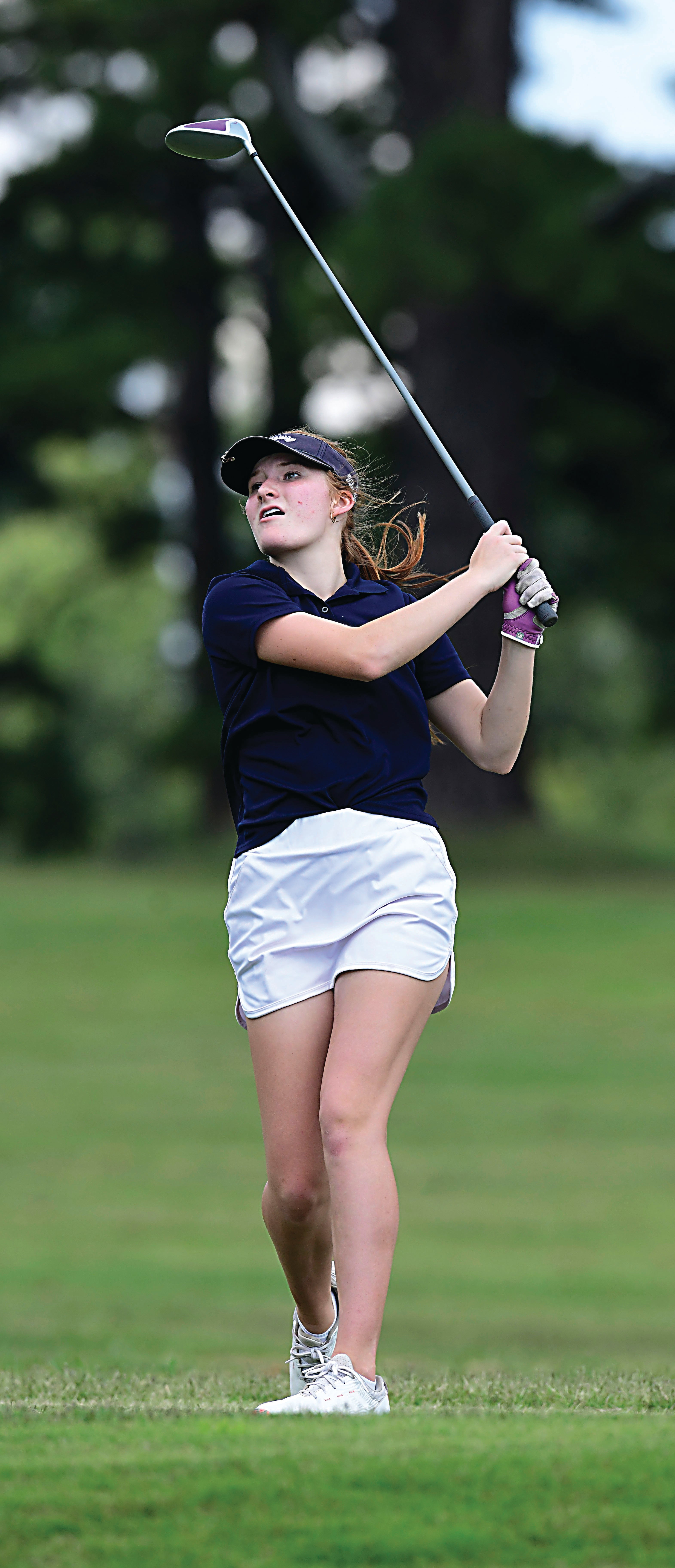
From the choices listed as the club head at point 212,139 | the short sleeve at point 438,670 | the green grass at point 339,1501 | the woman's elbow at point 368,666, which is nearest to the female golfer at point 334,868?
the woman's elbow at point 368,666

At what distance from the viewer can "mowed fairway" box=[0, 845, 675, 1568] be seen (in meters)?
3.12

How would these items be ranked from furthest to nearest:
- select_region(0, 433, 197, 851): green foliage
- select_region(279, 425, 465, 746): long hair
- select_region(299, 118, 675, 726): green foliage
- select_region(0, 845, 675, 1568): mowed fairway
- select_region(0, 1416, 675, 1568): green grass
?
select_region(0, 433, 197, 851): green foliage, select_region(299, 118, 675, 726): green foliage, select_region(279, 425, 465, 746): long hair, select_region(0, 845, 675, 1568): mowed fairway, select_region(0, 1416, 675, 1568): green grass

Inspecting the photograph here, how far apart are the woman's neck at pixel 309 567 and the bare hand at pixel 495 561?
37cm

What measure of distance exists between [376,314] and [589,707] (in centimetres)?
2624

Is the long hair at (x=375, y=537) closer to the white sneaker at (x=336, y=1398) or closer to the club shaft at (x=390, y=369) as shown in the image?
the club shaft at (x=390, y=369)

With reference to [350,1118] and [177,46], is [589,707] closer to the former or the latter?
[177,46]

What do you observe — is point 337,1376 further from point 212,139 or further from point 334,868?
point 212,139

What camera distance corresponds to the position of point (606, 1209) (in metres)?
11.3

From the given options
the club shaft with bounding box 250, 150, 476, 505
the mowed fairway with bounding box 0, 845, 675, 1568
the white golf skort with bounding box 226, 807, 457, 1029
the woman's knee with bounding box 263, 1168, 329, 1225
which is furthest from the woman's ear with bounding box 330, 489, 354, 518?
the mowed fairway with bounding box 0, 845, 675, 1568

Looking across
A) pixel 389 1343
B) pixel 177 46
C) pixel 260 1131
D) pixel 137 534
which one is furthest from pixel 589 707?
pixel 389 1343

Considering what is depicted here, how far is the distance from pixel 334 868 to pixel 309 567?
76cm

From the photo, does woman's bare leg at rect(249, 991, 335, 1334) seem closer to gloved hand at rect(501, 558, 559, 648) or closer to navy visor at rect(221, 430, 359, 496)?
gloved hand at rect(501, 558, 559, 648)

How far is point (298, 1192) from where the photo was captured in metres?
4.32

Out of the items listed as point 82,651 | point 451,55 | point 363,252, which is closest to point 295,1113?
point 363,252
